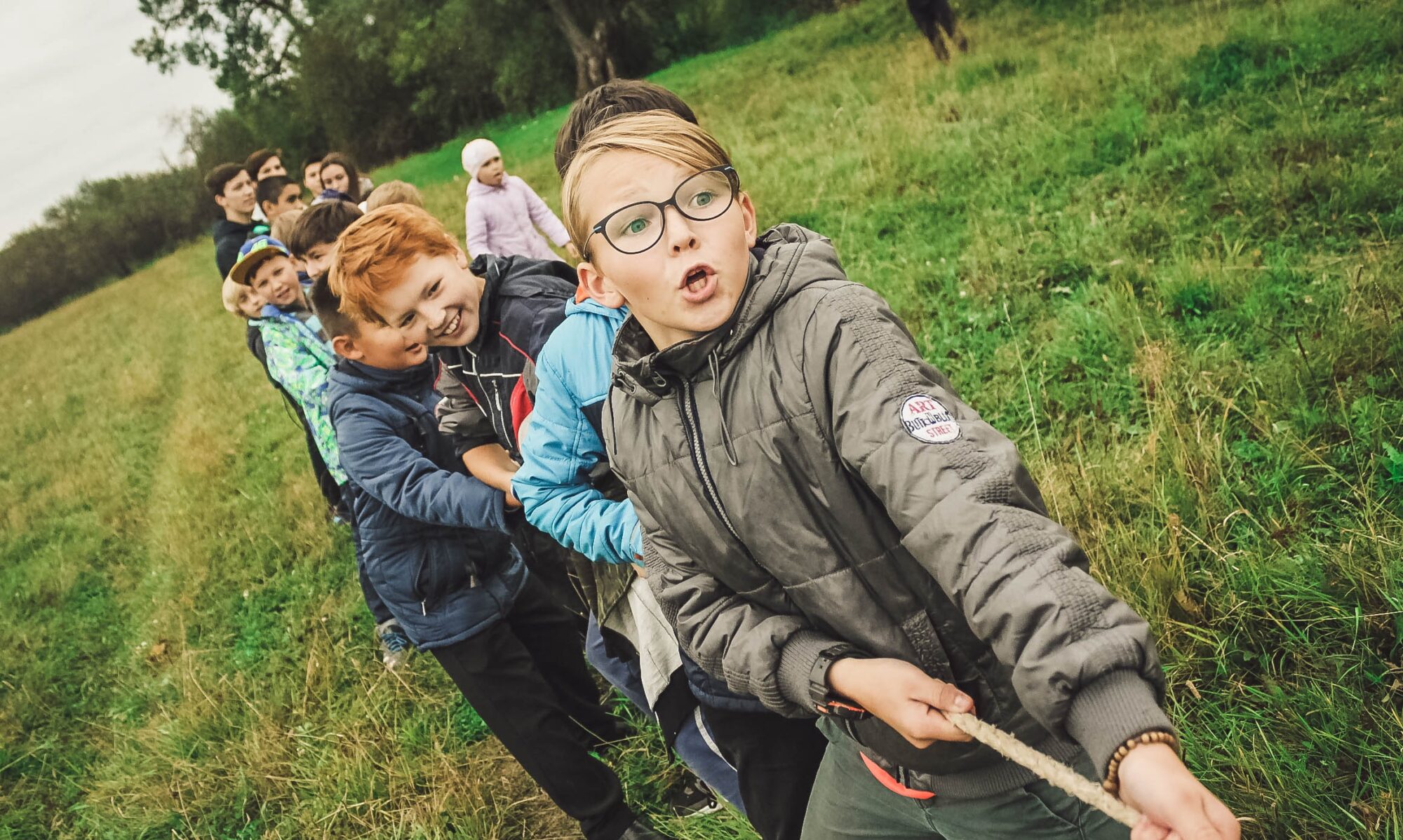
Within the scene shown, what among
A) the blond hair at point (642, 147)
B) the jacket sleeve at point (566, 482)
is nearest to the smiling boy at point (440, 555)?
the jacket sleeve at point (566, 482)

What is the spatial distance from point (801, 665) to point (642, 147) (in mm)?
943

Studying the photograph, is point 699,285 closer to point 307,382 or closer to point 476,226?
point 307,382

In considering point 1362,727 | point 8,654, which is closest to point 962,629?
point 1362,727

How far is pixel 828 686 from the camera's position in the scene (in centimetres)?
133

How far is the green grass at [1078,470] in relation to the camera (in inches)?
89.4

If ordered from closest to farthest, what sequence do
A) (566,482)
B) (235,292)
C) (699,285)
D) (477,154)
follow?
(699,285)
(566,482)
(235,292)
(477,154)

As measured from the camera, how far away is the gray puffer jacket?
945mm

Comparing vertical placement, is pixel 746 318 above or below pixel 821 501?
above

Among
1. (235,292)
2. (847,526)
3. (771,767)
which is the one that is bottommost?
(771,767)

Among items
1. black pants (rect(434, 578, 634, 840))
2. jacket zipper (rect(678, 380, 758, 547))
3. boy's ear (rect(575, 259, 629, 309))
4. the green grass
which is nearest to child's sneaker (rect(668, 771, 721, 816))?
the green grass

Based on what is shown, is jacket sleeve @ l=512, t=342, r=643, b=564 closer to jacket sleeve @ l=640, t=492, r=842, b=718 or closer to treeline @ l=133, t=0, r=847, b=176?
jacket sleeve @ l=640, t=492, r=842, b=718

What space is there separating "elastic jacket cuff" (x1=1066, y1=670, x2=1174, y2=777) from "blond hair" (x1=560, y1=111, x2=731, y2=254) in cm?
103

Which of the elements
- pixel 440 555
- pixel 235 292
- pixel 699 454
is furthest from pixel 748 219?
pixel 235 292

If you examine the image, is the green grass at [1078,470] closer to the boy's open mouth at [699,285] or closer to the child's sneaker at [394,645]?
the child's sneaker at [394,645]
